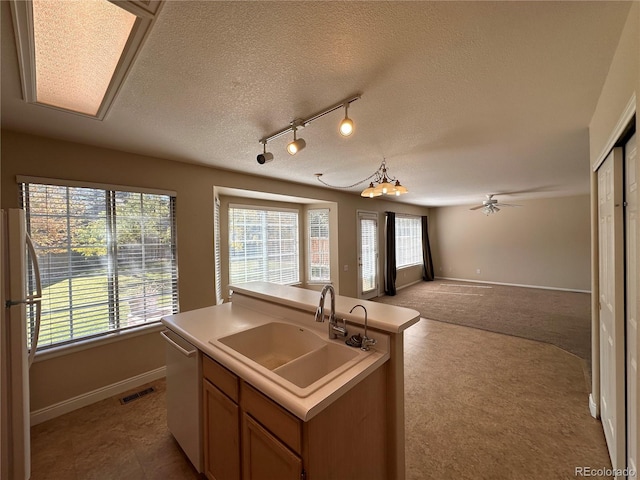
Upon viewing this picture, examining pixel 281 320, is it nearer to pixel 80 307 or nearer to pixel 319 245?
pixel 80 307

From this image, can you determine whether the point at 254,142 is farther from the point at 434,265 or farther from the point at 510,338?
the point at 434,265

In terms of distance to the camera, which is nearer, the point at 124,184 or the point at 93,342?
the point at 93,342

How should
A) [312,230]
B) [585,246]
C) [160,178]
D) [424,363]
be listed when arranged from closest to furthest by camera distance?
[160,178]
[424,363]
[312,230]
[585,246]

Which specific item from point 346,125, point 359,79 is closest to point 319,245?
point 346,125

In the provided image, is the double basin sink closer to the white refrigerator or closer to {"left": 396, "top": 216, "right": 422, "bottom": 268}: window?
the white refrigerator

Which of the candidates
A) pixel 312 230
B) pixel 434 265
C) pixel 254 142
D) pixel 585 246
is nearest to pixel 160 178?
pixel 254 142

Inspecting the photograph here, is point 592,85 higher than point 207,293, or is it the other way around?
point 592,85

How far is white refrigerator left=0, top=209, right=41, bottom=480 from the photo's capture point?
1.37 metres

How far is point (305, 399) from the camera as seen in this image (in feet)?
3.19

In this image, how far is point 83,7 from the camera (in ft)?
3.43

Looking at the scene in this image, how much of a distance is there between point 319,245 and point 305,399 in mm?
4375

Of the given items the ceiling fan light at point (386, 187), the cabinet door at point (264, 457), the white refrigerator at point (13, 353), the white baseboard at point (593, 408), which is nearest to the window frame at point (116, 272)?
the white refrigerator at point (13, 353)

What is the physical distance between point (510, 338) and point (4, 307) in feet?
16.8

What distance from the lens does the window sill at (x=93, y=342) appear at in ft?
7.06
